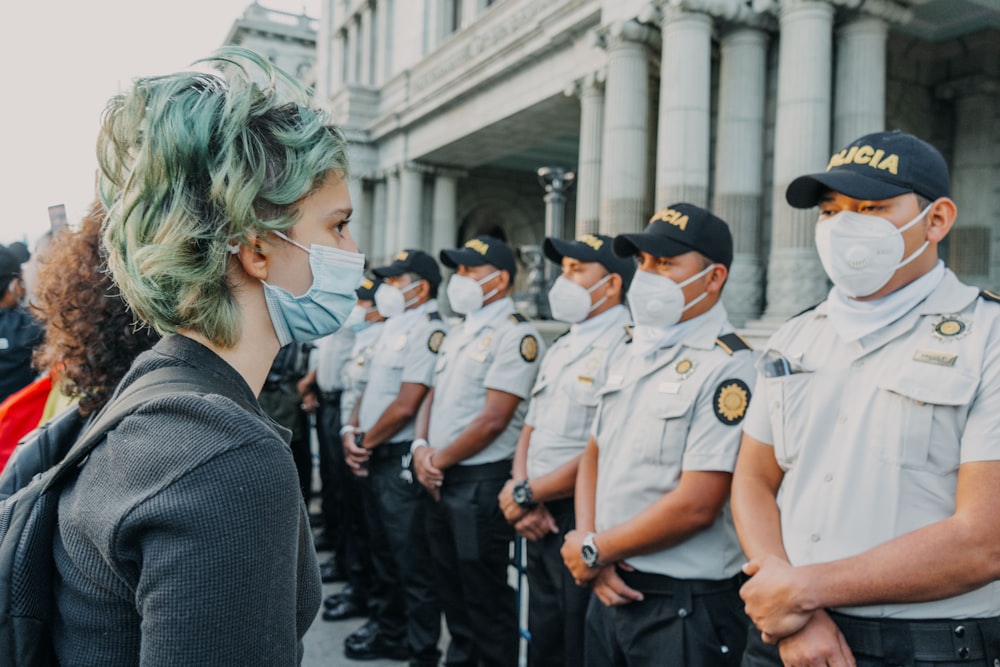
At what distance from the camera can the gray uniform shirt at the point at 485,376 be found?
438 centimetres

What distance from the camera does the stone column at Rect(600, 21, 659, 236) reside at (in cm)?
1055

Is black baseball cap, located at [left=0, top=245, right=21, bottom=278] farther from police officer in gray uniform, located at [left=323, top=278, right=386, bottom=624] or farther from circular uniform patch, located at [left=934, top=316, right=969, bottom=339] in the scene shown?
circular uniform patch, located at [left=934, top=316, right=969, bottom=339]

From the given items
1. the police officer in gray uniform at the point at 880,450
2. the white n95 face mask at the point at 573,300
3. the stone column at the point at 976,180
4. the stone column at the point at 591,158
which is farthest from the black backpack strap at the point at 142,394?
the stone column at the point at 976,180

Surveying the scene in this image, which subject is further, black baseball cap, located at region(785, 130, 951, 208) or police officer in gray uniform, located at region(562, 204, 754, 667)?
police officer in gray uniform, located at region(562, 204, 754, 667)

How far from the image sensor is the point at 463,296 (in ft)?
16.2

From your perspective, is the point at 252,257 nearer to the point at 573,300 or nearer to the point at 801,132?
the point at 573,300

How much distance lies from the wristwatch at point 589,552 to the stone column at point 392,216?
60.5 ft

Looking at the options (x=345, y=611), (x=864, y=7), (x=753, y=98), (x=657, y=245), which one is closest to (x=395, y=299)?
(x=345, y=611)

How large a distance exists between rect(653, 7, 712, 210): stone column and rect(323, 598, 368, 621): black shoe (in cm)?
634

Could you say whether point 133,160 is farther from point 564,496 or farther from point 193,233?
point 564,496

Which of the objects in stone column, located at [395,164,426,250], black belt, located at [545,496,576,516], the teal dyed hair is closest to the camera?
the teal dyed hair

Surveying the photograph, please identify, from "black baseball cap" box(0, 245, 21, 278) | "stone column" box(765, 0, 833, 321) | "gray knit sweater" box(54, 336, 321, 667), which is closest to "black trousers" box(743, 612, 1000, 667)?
"gray knit sweater" box(54, 336, 321, 667)

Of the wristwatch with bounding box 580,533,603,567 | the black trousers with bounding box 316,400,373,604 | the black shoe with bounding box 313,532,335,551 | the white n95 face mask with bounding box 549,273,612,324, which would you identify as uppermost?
the white n95 face mask with bounding box 549,273,612,324

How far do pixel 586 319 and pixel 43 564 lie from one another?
328cm
